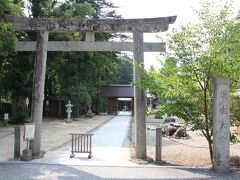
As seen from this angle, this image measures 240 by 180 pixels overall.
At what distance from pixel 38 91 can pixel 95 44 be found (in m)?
2.62

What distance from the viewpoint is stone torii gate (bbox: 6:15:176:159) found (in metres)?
11.9

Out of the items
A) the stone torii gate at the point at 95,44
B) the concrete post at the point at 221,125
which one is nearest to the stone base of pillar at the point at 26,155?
the stone torii gate at the point at 95,44

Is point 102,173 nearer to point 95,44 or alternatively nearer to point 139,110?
point 139,110

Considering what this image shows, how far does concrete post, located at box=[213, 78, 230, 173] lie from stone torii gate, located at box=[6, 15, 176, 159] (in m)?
2.79

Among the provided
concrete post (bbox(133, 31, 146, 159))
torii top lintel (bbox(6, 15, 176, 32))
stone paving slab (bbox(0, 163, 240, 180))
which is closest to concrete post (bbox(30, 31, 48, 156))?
torii top lintel (bbox(6, 15, 176, 32))

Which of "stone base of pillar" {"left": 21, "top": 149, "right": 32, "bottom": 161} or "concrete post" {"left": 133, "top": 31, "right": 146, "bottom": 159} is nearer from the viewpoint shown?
"stone base of pillar" {"left": 21, "top": 149, "right": 32, "bottom": 161}

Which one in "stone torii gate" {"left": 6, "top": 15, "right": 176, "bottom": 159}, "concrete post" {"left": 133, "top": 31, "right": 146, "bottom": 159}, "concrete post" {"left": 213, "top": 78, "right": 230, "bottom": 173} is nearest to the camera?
"concrete post" {"left": 213, "top": 78, "right": 230, "bottom": 173}

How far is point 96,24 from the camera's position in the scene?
485 inches

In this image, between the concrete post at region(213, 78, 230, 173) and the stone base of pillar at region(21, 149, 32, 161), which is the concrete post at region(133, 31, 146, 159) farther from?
the stone base of pillar at region(21, 149, 32, 161)

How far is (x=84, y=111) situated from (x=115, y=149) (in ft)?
113

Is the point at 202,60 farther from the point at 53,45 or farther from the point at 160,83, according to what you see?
the point at 53,45

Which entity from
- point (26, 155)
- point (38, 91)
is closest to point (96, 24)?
point (38, 91)

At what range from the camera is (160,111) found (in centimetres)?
1073

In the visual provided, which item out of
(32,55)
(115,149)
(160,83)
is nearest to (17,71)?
(32,55)
